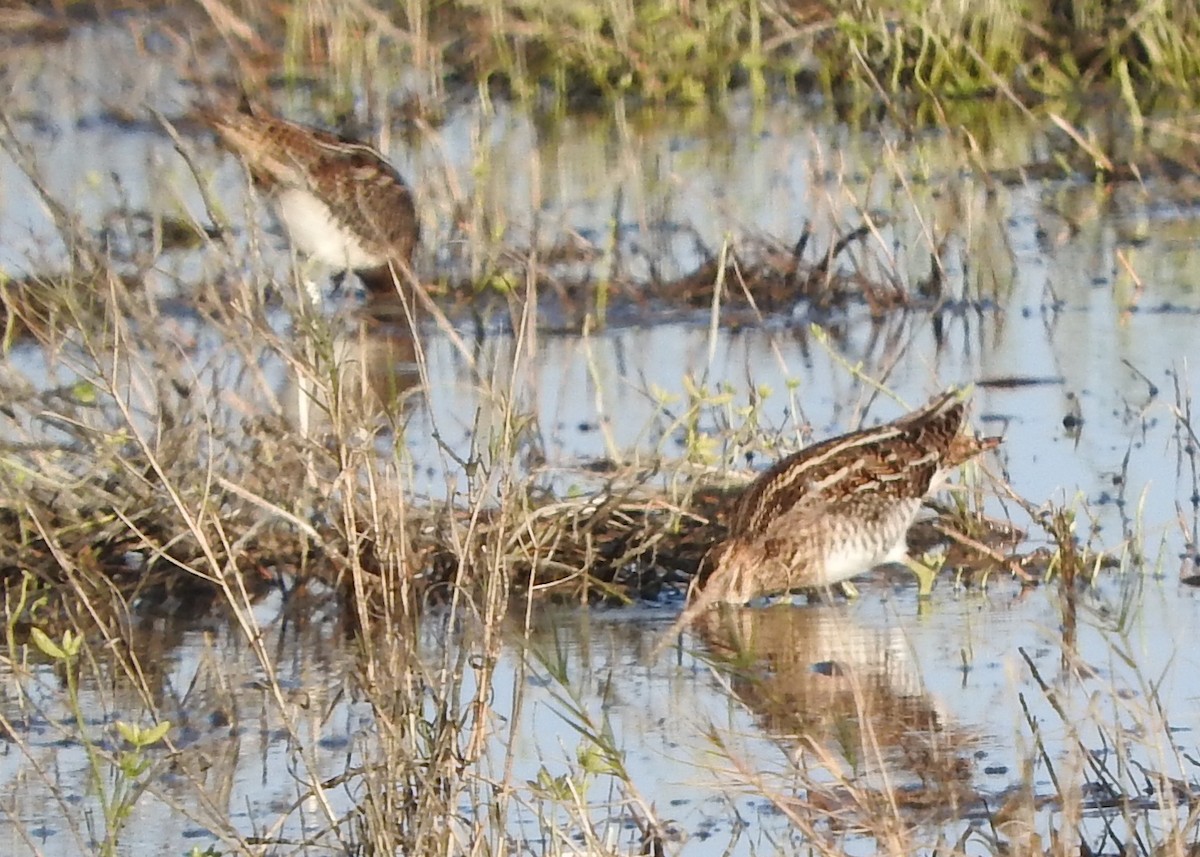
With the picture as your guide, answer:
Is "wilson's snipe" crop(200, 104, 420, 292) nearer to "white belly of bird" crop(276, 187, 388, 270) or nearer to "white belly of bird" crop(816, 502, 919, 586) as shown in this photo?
"white belly of bird" crop(276, 187, 388, 270)

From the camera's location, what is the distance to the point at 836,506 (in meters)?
6.00

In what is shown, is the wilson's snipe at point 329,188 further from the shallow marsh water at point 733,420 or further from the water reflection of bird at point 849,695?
the water reflection of bird at point 849,695

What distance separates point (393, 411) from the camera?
4.34 m

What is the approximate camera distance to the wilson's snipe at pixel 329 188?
9180mm

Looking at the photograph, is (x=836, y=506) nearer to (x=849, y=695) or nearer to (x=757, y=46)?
(x=849, y=695)

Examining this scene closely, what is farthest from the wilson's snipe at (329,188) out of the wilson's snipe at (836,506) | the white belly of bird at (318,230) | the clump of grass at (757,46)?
the wilson's snipe at (836,506)

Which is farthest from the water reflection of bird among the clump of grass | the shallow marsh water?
the clump of grass

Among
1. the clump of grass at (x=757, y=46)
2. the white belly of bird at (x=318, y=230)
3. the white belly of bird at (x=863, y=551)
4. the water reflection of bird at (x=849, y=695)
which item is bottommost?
the water reflection of bird at (x=849, y=695)

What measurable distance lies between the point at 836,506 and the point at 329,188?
372 cm

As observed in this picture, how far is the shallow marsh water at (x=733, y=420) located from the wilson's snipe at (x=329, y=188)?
0.14 metres

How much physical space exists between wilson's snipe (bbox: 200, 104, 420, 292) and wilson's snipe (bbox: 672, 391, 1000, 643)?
10.6ft

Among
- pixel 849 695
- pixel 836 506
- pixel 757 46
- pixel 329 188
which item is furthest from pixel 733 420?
pixel 757 46

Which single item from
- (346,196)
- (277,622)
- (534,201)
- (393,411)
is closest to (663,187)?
(346,196)

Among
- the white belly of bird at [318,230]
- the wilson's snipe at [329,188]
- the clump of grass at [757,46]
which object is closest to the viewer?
the wilson's snipe at [329,188]
